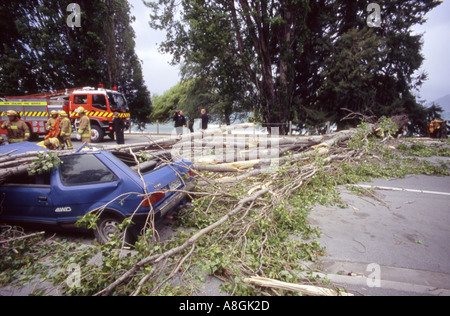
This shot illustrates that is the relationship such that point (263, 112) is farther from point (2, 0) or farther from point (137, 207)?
point (2, 0)

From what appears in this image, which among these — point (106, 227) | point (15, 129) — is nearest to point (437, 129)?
point (106, 227)

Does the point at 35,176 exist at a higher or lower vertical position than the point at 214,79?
lower

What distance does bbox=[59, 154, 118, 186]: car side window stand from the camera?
309 cm

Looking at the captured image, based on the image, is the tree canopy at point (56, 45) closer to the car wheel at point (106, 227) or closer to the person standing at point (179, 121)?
the person standing at point (179, 121)

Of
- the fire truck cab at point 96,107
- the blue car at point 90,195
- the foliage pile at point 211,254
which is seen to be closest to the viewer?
the foliage pile at point 211,254

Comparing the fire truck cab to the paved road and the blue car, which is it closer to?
the blue car

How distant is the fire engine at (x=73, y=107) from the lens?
11602 mm

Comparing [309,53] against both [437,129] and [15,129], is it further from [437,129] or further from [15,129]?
[15,129]

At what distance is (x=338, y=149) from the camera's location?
744 centimetres

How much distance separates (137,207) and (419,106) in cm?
2145

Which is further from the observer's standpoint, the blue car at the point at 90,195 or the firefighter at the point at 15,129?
the firefighter at the point at 15,129

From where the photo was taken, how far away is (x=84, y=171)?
3.17m

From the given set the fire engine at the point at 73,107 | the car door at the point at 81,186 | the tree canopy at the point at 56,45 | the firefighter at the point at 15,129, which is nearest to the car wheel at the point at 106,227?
the car door at the point at 81,186
